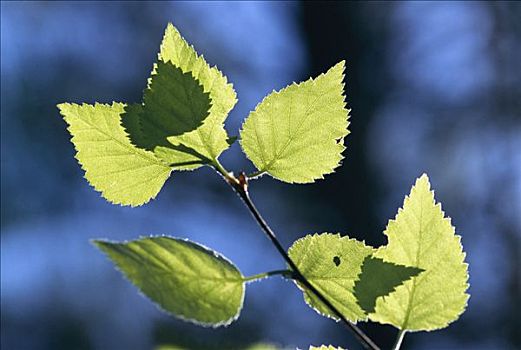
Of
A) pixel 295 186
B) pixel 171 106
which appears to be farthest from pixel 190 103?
pixel 295 186

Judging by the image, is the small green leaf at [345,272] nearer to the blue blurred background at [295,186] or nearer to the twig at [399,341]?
the twig at [399,341]

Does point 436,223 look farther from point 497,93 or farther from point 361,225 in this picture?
point 497,93

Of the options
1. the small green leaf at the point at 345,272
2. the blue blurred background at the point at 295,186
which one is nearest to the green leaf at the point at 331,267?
the small green leaf at the point at 345,272

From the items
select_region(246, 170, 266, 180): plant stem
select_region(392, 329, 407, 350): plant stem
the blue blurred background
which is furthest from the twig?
the blue blurred background

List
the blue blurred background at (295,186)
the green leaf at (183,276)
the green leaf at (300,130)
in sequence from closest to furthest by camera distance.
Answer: the green leaf at (183,276), the green leaf at (300,130), the blue blurred background at (295,186)

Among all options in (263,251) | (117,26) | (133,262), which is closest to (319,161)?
(133,262)

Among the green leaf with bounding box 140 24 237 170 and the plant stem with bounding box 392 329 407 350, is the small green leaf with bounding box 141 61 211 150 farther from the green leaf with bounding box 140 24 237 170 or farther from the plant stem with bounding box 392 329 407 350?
the plant stem with bounding box 392 329 407 350

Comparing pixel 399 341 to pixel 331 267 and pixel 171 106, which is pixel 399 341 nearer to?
pixel 331 267
